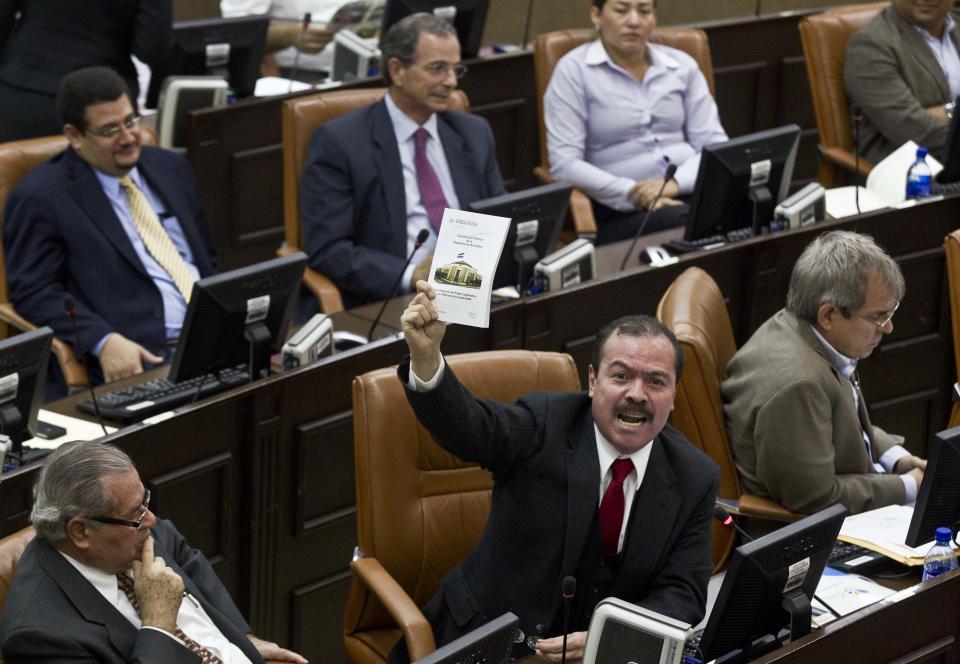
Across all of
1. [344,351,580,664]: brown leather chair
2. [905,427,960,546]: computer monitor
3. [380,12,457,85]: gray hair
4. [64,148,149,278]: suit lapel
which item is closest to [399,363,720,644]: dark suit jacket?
[344,351,580,664]: brown leather chair

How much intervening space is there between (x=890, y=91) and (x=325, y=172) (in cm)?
231

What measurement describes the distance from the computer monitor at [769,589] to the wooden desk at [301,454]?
0.26 metres

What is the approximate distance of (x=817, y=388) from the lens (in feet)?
10.7

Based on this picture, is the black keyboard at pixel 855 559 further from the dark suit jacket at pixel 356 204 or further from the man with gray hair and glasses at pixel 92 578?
the dark suit jacket at pixel 356 204

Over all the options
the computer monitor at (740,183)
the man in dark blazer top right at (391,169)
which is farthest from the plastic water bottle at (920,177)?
the man in dark blazer top right at (391,169)

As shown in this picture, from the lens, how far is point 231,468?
10.9 feet

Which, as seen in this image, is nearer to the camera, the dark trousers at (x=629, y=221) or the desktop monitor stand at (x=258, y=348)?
the desktop monitor stand at (x=258, y=348)

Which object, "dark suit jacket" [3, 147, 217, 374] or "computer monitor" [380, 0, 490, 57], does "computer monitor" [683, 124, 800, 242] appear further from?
"computer monitor" [380, 0, 490, 57]

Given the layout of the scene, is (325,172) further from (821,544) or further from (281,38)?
(821,544)

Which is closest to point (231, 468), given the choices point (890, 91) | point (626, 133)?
point (626, 133)

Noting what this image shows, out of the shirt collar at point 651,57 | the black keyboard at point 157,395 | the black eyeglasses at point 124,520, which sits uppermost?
the shirt collar at point 651,57

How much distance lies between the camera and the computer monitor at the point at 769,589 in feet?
7.85

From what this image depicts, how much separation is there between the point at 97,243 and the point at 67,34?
118 cm

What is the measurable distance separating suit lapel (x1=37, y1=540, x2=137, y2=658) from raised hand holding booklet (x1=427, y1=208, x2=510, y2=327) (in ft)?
2.44
